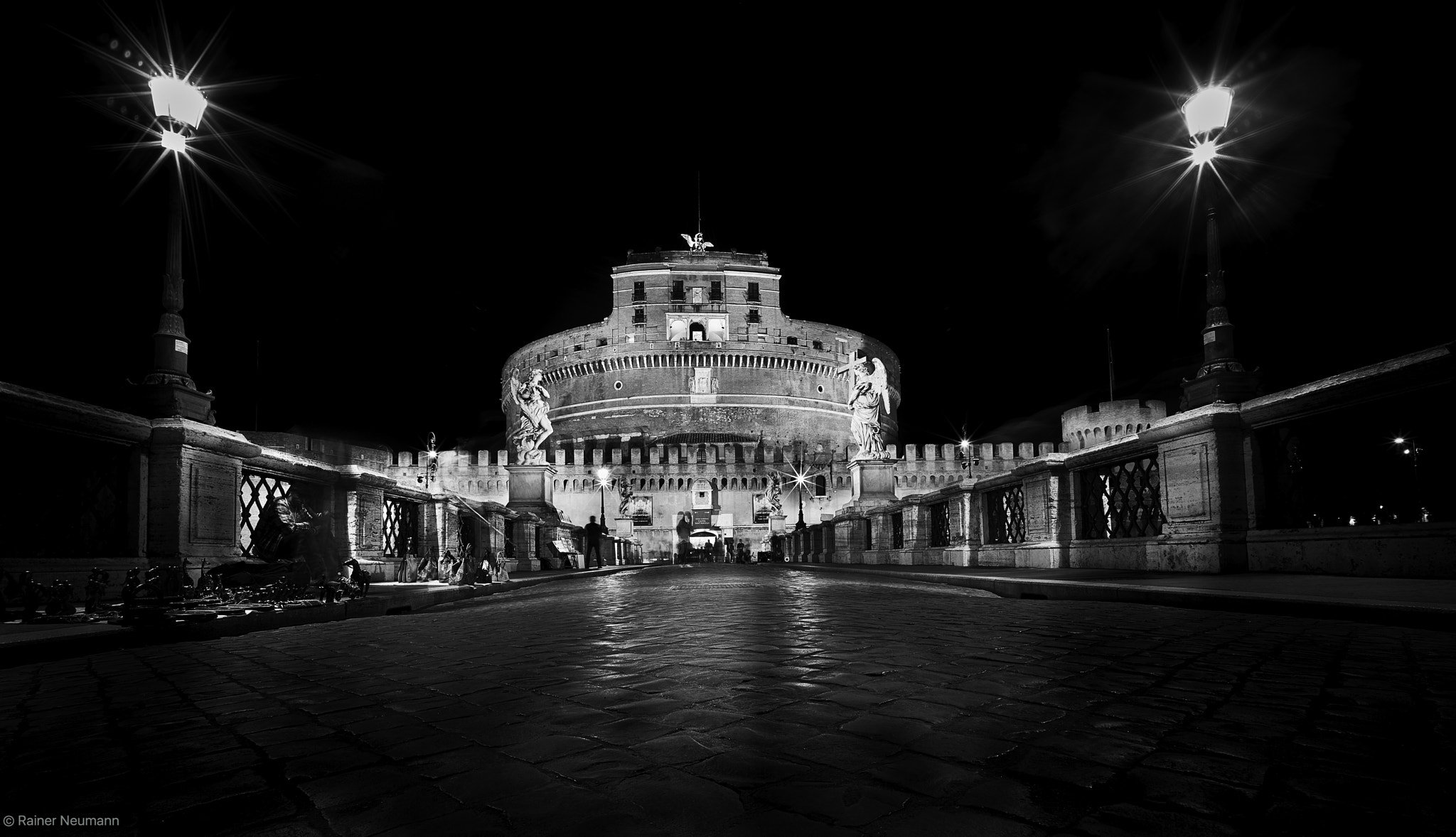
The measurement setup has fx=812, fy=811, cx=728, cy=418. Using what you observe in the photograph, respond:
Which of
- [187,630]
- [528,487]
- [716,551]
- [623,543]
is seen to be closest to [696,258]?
[716,551]

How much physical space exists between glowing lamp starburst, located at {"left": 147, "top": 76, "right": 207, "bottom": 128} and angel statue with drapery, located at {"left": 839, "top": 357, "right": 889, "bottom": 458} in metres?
19.5

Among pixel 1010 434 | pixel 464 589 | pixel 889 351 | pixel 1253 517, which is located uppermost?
pixel 889 351

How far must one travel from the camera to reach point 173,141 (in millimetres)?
7738

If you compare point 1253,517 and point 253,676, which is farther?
point 1253,517

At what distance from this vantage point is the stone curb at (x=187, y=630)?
172 inches

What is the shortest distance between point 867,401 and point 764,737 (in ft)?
76.2

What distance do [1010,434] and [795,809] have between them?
72.4 metres

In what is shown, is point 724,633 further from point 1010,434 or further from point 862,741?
point 1010,434

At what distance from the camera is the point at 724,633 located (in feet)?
17.7

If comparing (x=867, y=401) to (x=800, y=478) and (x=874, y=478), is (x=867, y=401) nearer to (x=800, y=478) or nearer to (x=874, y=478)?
(x=874, y=478)

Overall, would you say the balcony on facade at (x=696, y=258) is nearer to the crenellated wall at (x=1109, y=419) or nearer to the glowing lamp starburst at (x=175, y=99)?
the crenellated wall at (x=1109, y=419)

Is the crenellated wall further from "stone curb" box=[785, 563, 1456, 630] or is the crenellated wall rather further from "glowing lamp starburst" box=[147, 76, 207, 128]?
"glowing lamp starburst" box=[147, 76, 207, 128]

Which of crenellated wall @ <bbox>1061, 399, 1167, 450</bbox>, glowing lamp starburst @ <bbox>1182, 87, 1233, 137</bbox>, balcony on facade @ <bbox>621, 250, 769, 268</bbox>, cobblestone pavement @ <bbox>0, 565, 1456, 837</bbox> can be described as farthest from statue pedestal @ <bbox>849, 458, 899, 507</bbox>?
balcony on facade @ <bbox>621, 250, 769, 268</bbox>

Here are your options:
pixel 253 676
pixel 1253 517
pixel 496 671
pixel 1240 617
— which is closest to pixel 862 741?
pixel 496 671
